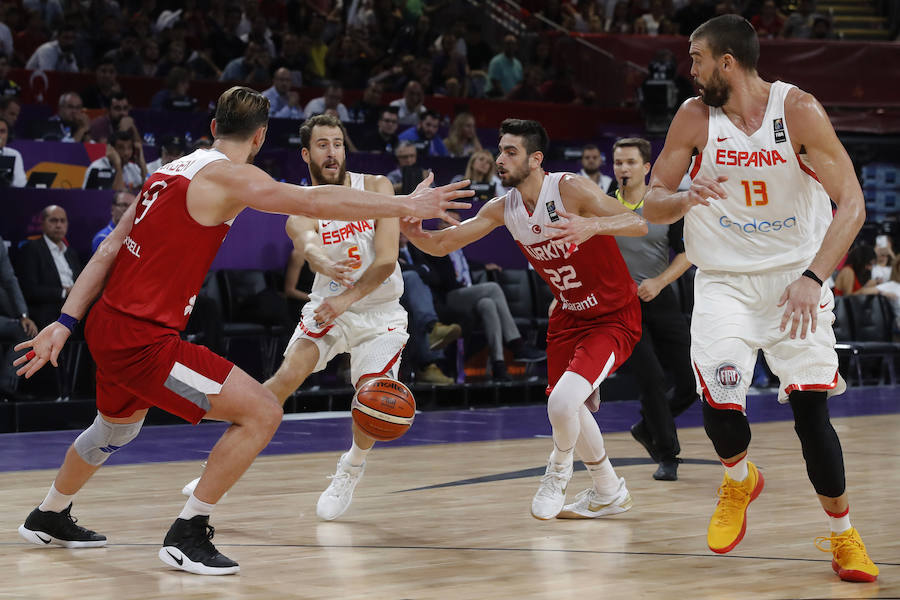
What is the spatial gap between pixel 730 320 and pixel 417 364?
637 centimetres

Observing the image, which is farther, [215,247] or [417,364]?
[417,364]

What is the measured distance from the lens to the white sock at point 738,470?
462cm

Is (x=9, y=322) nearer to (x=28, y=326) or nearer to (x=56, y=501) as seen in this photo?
(x=28, y=326)

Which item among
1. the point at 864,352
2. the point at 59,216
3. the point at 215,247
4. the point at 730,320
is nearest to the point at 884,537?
the point at 730,320

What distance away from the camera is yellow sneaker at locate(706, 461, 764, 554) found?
457cm

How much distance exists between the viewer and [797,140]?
4414 millimetres

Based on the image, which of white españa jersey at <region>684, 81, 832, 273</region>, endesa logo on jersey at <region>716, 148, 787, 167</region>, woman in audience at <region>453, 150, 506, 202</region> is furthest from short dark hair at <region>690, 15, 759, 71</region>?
woman in audience at <region>453, 150, 506, 202</region>

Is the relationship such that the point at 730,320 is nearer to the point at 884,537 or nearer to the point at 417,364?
the point at 884,537

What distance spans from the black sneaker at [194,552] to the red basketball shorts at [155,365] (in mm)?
402

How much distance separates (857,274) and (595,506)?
30.3 ft

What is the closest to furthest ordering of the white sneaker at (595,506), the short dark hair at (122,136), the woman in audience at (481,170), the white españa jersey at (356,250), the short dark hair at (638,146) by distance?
1. the white sneaker at (595,506)
2. the white españa jersey at (356,250)
3. the short dark hair at (638,146)
4. the short dark hair at (122,136)
5. the woman in audience at (481,170)

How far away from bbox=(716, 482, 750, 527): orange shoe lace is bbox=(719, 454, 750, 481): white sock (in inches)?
1.1

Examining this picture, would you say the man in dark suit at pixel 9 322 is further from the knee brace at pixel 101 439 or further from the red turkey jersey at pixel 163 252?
the red turkey jersey at pixel 163 252

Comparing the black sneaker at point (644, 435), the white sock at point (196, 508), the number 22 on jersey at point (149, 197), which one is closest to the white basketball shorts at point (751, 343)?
the white sock at point (196, 508)
